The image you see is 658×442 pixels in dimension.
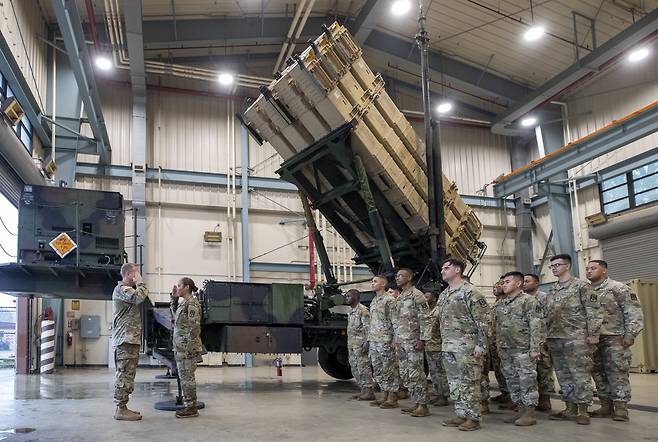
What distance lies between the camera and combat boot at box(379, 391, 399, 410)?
677 centimetres

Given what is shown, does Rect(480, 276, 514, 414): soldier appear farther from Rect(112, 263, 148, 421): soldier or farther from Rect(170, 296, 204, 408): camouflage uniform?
Rect(112, 263, 148, 421): soldier

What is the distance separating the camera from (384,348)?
22.6 ft

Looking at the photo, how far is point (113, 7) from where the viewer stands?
42.8 ft

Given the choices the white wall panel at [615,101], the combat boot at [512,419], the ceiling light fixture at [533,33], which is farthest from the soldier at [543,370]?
the white wall panel at [615,101]

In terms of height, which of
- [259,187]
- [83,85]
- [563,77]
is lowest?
[259,187]

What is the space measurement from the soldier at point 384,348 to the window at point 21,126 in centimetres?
727

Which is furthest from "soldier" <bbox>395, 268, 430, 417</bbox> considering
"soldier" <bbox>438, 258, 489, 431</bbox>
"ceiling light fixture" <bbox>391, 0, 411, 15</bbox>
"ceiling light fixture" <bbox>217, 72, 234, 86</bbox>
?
"ceiling light fixture" <bbox>217, 72, 234, 86</bbox>

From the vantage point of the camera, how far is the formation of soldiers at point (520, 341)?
215 inches

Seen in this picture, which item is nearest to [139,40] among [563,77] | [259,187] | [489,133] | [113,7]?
[113,7]

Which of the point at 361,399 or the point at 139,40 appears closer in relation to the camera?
the point at 361,399

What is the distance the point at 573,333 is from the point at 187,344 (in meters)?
4.01

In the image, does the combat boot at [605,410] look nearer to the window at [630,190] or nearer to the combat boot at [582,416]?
the combat boot at [582,416]

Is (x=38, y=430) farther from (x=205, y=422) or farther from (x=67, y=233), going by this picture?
(x=67, y=233)

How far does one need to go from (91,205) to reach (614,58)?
12355 millimetres
